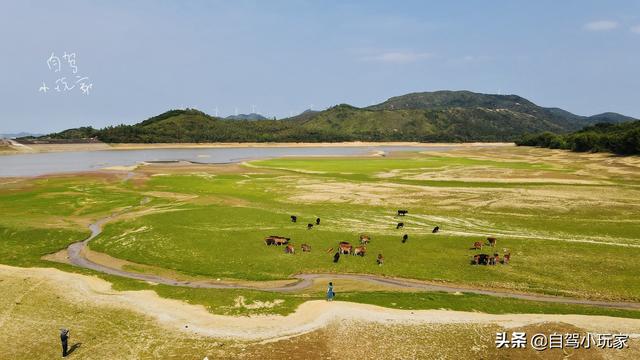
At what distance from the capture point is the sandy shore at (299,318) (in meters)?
24.4

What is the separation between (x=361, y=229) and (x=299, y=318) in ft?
74.7

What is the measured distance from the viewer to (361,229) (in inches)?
1886

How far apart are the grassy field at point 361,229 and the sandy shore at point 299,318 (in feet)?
4.33

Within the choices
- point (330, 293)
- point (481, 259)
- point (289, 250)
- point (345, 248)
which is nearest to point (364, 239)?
point (345, 248)

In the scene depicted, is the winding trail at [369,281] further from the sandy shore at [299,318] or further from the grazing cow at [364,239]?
the grazing cow at [364,239]

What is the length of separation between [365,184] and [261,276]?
4973 cm

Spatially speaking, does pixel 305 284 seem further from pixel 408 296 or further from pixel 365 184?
pixel 365 184

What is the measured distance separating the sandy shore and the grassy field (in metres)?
1.32

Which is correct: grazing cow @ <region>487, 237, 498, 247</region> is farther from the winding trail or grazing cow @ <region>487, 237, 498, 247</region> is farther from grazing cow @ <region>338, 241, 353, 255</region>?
grazing cow @ <region>338, 241, 353, 255</region>

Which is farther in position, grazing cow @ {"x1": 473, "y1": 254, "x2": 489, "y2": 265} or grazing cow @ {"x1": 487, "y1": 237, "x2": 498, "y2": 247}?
grazing cow @ {"x1": 487, "y1": 237, "x2": 498, "y2": 247}

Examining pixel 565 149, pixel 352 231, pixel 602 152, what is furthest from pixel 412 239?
pixel 565 149

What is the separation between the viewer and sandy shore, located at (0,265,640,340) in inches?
960

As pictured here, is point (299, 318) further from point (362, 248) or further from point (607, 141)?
point (607, 141)

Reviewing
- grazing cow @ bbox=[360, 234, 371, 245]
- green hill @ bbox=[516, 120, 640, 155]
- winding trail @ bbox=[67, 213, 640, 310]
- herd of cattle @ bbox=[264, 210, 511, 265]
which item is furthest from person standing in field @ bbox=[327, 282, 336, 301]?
green hill @ bbox=[516, 120, 640, 155]
